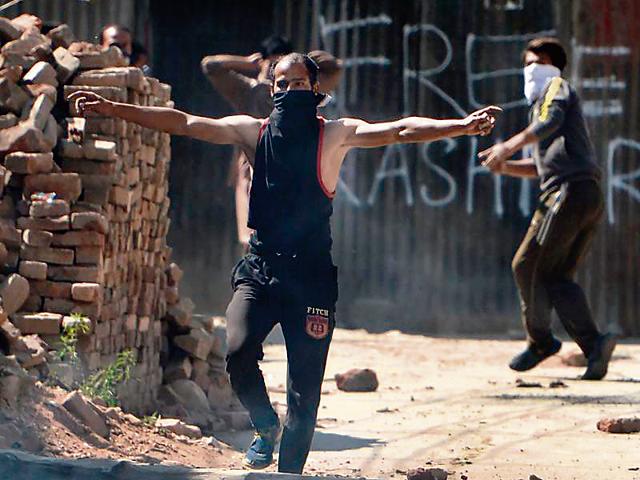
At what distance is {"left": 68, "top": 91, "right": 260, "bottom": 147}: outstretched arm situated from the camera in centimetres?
541

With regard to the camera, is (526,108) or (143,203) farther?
(526,108)

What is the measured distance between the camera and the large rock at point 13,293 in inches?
262

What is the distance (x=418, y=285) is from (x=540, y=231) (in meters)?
3.35

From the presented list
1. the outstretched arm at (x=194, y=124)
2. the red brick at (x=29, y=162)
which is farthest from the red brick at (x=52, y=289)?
the outstretched arm at (x=194, y=124)

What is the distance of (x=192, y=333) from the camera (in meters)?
8.09

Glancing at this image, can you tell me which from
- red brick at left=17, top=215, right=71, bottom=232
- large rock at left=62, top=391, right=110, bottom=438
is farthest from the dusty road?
red brick at left=17, top=215, right=71, bottom=232

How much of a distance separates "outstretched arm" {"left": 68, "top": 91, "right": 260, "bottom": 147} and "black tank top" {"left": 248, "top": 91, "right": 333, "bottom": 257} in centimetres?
13

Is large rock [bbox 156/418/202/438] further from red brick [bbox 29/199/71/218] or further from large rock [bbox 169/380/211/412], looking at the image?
red brick [bbox 29/199/71/218]

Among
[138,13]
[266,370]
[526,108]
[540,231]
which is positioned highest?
[138,13]

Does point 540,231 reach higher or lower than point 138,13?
Answer: lower

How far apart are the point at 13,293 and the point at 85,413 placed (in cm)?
85

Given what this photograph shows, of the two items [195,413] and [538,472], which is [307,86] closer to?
[538,472]

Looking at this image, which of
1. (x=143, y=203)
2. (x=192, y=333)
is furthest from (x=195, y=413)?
(x=143, y=203)

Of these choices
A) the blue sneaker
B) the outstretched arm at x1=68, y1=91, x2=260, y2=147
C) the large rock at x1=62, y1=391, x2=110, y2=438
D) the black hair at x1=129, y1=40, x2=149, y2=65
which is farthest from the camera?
the black hair at x1=129, y1=40, x2=149, y2=65
